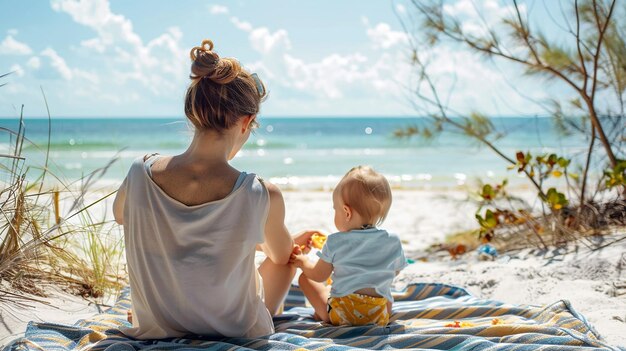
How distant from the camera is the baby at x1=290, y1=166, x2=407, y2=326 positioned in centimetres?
253

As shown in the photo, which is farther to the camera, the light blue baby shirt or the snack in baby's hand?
the snack in baby's hand

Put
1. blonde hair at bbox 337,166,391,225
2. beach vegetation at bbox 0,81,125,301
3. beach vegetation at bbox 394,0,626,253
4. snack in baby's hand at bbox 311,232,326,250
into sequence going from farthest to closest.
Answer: beach vegetation at bbox 394,0,626,253, snack in baby's hand at bbox 311,232,326,250, beach vegetation at bbox 0,81,125,301, blonde hair at bbox 337,166,391,225

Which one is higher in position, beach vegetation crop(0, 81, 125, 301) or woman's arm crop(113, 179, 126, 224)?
woman's arm crop(113, 179, 126, 224)

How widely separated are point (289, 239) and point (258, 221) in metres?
0.32

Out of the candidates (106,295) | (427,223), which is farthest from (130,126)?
(106,295)

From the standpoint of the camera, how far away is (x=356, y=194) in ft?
8.32

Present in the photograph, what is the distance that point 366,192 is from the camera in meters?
2.52

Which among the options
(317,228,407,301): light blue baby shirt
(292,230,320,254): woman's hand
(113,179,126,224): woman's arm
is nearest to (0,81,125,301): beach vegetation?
(113,179,126,224): woman's arm

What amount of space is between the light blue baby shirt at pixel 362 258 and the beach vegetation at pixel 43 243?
103cm

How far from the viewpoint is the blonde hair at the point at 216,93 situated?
6.70 ft

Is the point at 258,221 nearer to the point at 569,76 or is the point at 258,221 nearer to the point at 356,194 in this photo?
the point at 356,194

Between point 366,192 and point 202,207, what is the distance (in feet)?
2.48

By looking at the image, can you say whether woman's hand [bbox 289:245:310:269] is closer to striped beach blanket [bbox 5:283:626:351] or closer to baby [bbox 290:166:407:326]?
baby [bbox 290:166:407:326]

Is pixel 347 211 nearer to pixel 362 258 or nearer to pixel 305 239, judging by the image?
pixel 362 258
